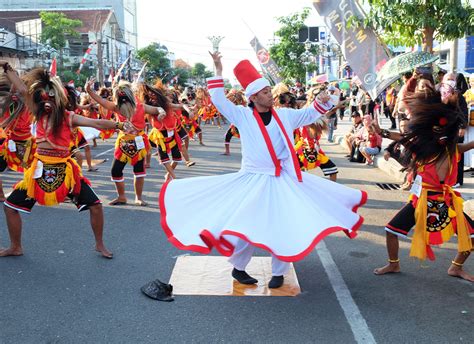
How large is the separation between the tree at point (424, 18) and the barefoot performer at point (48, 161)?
6.52 meters

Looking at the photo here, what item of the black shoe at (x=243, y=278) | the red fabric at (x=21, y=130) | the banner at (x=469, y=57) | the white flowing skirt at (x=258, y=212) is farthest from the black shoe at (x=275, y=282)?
the banner at (x=469, y=57)

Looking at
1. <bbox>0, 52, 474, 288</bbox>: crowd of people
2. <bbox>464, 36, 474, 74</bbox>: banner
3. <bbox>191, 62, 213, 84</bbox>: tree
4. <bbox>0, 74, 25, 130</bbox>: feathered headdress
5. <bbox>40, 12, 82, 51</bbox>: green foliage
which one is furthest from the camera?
<bbox>191, 62, 213, 84</bbox>: tree

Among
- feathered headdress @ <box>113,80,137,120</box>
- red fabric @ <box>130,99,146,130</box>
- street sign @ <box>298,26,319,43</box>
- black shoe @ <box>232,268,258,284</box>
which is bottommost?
black shoe @ <box>232,268,258,284</box>

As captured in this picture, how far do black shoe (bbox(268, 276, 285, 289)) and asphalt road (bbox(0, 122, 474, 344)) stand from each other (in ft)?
0.70

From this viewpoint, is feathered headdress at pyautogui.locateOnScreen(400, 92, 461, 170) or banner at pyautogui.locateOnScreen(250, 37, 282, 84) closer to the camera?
feathered headdress at pyautogui.locateOnScreen(400, 92, 461, 170)

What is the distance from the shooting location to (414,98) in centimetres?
470

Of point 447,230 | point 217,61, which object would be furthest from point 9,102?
point 447,230

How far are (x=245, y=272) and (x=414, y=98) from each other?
2.12 meters

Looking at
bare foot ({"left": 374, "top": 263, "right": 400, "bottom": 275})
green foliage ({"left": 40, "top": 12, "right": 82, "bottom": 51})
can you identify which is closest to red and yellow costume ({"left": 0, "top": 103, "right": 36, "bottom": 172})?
bare foot ({"left": 374, "top": 263, "right": 400, "bottom": 275})

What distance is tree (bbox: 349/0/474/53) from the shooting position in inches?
367

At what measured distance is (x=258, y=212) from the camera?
421cm

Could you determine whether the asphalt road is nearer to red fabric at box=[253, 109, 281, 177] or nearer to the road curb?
red fabric at box=[253, 109, 281, 177]

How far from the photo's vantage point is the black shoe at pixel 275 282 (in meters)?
4.58

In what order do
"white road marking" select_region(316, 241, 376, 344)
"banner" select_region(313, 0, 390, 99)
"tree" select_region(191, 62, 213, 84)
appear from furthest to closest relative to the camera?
1. "tree" select_region(191, 62, 213, 84)
2. "banner" select_region(313, 0, 390, 99)
3. "white road marking" select_region(316, 241, 376, 344)
